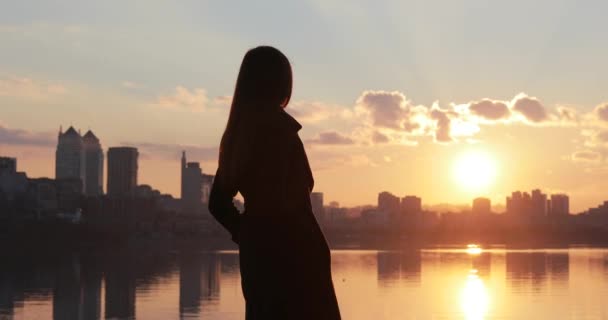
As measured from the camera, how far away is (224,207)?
3.46 m

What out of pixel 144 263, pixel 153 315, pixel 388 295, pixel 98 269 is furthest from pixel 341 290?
pixel 144 263

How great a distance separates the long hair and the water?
149 ft

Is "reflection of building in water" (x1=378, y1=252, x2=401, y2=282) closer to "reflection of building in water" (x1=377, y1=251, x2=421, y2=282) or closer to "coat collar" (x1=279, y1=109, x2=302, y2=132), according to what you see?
"reflection of building in water" (x1=377, y1=251, x2=421, y2=282)

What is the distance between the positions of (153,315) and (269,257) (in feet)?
161

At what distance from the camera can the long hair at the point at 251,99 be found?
11.2ft

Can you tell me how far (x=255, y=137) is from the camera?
11.2 feet

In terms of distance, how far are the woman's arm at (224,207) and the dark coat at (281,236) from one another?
0.14 feet

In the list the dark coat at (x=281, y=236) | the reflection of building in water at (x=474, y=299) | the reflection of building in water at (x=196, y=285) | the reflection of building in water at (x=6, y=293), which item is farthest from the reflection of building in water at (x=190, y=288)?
the dark coat at (x=281, y=236)

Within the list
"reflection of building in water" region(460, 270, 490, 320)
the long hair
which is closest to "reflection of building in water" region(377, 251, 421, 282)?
"reflection of building in water" region(460, 270, 490, 320)

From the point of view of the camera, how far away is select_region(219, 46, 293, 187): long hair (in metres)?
3.42

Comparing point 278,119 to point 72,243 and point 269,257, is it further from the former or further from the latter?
point 72,243

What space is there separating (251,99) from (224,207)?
0.41 metres

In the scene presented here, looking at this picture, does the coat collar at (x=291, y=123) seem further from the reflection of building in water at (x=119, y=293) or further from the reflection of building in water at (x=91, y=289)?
the reflection of building in water at (x=91, y=289)

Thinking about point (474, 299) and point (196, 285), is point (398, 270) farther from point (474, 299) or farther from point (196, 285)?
point (474, 299)
